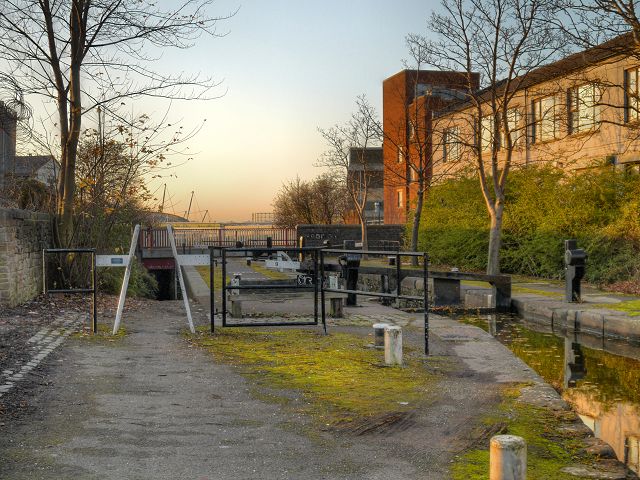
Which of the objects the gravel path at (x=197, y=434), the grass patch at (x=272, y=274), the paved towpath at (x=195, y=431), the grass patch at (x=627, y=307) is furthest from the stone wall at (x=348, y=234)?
the gravel path at (x=197, y=434)

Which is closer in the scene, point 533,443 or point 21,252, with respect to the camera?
point 533,443

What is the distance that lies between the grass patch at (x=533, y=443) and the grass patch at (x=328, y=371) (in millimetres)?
791

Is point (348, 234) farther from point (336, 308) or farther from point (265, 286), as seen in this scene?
point (265, 286)

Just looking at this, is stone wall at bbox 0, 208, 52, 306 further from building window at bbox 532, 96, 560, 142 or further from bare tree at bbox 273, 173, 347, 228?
bare tree at bbox 273, 173, 347, 228

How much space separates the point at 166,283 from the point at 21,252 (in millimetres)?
22708

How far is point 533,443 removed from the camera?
537 cm

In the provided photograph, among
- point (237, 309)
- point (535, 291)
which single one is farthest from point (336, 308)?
point (535, 291)

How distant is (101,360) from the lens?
860 centimetres

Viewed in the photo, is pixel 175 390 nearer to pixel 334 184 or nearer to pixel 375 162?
pixel 334 184

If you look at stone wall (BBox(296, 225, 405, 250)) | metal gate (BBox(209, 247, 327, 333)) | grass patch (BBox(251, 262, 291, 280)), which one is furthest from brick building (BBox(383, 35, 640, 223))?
stone wall (BBox(296, 225, 405, 250))

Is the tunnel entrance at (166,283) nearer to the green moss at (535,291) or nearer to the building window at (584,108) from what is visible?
the building window at (584,108)

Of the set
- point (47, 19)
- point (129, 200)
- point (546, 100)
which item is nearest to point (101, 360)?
point (47, 19)

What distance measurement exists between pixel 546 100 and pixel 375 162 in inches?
1372

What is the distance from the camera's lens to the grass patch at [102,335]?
10.3 m
